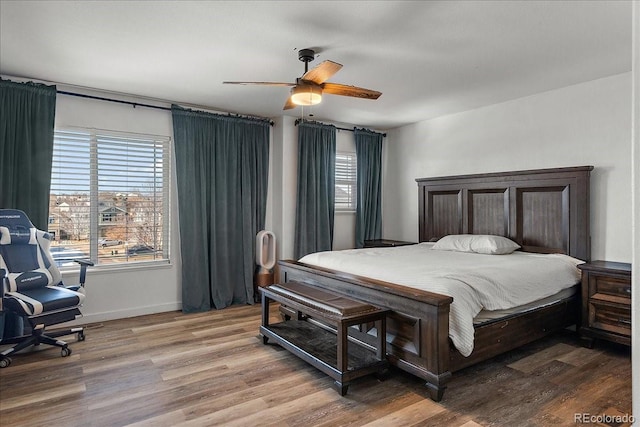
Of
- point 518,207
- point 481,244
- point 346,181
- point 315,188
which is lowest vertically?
point 481,244

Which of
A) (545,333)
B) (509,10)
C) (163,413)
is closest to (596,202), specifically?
(545,333)

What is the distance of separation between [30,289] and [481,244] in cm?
431

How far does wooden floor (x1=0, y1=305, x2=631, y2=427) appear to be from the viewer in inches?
89.4

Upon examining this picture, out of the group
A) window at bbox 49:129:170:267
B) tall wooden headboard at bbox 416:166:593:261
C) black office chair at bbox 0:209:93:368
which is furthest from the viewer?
window at bbox 49:129:170:267

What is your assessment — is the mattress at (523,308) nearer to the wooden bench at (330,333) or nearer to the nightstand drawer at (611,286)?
the nightstand drawer at (611,286)

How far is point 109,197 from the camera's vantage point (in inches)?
169

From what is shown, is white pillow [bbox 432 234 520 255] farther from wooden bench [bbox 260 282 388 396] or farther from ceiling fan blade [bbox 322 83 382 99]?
ceiling fan blade [bbox 322 83 382 99]

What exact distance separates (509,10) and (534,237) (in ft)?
8.55

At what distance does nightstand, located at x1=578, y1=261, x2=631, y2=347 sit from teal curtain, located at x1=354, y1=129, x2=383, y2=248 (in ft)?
9.78

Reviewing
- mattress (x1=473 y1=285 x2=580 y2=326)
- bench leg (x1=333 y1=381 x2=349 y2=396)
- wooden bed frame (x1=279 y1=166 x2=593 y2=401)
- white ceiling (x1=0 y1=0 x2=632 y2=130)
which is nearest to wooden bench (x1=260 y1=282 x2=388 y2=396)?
bench leg (x1=333 y1=381 x2=349 y2=396)

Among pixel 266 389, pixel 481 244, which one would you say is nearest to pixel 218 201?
pixel 266 389

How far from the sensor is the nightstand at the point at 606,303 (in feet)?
10.4

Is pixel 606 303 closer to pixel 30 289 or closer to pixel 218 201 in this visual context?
pixel 218 201

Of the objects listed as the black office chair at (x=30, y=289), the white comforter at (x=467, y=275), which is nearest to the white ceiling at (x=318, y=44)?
the black office chair at (x=30, y=289)
